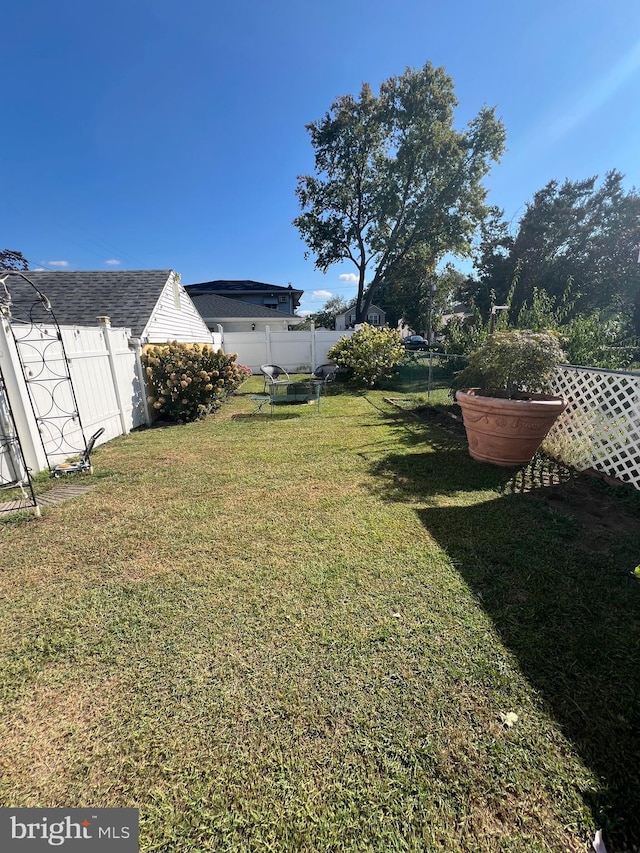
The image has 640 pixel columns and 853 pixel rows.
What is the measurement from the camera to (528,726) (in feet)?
4.94

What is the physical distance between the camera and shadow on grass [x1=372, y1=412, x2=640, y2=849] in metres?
1.40

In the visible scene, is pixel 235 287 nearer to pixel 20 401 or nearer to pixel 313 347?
pixel 313 347

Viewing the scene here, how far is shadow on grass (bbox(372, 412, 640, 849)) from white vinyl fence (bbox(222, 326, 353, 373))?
11.9 meters

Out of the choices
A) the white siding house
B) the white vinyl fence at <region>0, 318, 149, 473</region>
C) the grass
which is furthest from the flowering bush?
the grass

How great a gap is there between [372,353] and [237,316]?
41.4 feet

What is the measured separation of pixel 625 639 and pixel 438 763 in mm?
1384

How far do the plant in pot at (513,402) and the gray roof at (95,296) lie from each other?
7.60 m

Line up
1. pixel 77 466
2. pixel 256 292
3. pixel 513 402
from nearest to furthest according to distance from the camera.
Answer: pixel 513 402 < pixel 77 466 < pixel 256 292

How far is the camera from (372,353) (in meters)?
10.8

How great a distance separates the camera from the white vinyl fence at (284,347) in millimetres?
14758

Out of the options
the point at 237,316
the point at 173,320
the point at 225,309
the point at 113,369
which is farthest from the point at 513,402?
the point at 225,309

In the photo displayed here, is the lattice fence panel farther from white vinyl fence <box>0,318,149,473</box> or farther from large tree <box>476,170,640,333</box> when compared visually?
large tree <box>476,170,640,333</box>

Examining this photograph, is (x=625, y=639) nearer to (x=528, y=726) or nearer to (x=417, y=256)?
(x=528, y=726)

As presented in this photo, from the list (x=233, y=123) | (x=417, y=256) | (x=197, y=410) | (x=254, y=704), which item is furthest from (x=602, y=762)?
(x=417, y=256)
